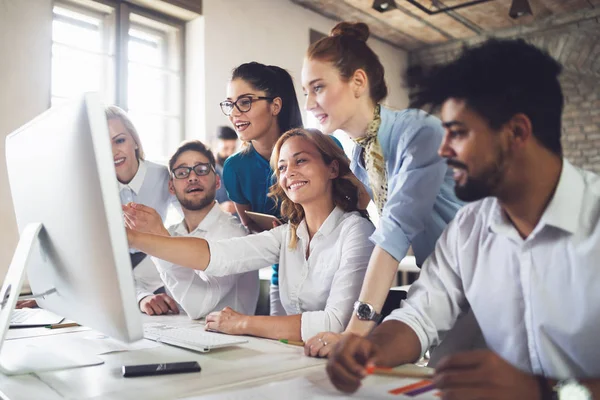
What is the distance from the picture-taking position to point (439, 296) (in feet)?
3.28

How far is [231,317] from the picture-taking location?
122 cm

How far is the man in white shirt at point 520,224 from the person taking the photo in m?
0.74

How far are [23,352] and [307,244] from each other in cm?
74

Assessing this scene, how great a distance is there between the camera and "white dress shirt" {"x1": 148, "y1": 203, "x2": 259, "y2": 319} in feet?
4.96

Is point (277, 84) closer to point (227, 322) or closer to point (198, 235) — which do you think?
point (198, 235)

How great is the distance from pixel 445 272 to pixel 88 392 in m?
0.66

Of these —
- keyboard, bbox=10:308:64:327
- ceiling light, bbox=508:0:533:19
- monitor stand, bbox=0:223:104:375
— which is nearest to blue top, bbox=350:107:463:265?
monitor stand, bbox=0:223:104:375

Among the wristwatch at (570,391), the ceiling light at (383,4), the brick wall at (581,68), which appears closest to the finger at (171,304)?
the wristwatch at (570,391)

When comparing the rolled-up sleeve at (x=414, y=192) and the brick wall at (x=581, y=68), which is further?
the brick wall at (x=581, y=68)

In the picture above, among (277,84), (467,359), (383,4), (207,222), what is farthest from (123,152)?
(383,4)

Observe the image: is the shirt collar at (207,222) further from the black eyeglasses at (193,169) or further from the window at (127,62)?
the window at (127,62)

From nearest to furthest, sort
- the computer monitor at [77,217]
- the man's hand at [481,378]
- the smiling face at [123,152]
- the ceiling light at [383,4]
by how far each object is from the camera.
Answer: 1. the man's hand at [481,378]
2. the computer monitor at [77,217]
3. the smiling face at [123,152]
4. the ceiling light at [383,4]

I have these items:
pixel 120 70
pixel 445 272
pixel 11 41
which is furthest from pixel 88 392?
pixel 120 70

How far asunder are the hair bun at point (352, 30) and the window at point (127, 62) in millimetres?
2169
